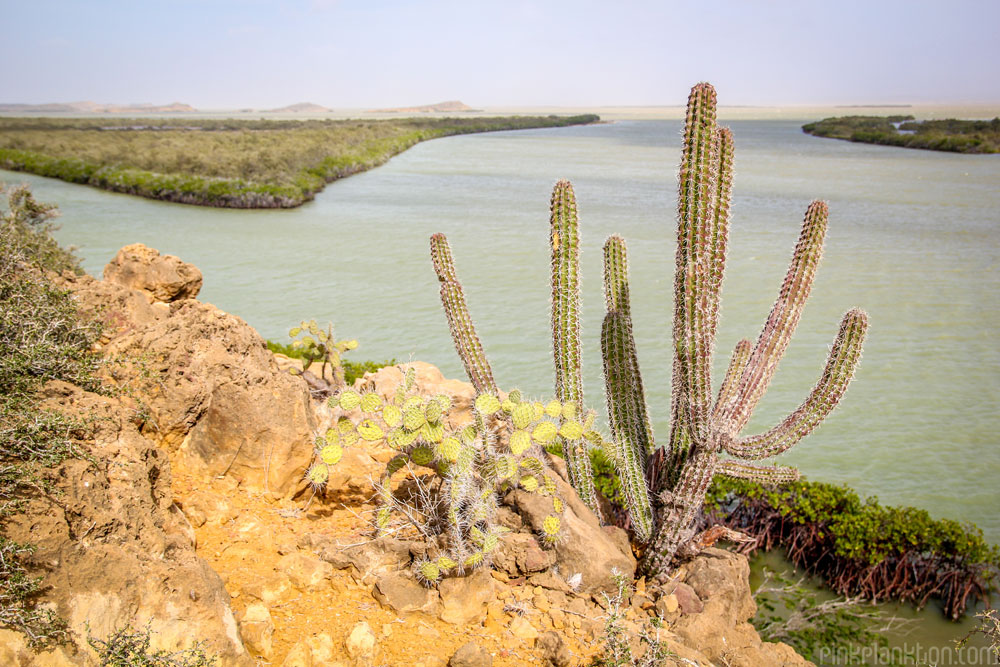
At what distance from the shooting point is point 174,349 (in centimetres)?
462

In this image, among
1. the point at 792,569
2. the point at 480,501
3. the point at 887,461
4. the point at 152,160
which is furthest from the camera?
the point at 152,160

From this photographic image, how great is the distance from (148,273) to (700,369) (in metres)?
6.25

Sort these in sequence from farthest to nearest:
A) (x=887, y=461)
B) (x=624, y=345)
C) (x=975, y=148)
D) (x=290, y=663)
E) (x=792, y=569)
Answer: (x=975, y=148)
(x=887, y=461)
(x=792, y=569)
(x=624, y=345)
(x=290, y=663)

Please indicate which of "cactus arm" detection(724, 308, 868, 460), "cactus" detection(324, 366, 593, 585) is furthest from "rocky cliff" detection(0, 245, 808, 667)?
"cactus arm" detection(724, 308, 868, 460)

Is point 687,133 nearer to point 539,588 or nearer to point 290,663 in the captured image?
point 539,588

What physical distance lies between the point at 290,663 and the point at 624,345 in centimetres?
315

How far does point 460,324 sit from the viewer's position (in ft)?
17.6

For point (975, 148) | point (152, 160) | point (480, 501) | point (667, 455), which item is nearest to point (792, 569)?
point (667, 455)

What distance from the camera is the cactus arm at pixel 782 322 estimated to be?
439 cm

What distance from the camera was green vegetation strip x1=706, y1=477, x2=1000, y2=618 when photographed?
17.2 ft

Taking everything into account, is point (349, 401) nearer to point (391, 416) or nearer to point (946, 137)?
point (391, 416)

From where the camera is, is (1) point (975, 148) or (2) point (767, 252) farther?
(1) point (975, 148)

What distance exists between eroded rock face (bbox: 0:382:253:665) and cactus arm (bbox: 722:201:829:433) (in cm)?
333

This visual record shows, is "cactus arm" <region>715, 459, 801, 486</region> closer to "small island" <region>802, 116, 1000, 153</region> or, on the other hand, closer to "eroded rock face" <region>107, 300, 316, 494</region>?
"eroded rock face" <region>107, 300, 316, 494</region>
